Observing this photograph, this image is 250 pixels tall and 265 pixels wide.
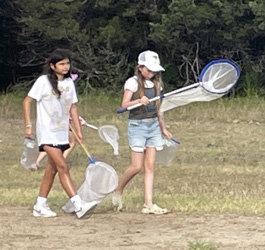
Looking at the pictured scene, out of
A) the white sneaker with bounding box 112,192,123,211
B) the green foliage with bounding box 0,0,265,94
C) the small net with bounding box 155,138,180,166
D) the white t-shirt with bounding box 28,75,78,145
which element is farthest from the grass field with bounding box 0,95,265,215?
the green foliage with bounding box 0,0,265,94

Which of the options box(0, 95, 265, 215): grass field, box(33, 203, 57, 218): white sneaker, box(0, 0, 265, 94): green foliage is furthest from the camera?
box(0, 0, 265, 94): green foliage

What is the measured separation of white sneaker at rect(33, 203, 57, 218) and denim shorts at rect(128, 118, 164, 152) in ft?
3.15

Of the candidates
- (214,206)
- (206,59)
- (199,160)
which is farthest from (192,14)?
(214,206)

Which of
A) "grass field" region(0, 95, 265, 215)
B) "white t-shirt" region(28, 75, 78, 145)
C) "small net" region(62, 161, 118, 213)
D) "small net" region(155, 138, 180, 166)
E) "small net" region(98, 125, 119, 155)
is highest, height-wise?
"white t-shirt" region(28, 75, 78, 145)

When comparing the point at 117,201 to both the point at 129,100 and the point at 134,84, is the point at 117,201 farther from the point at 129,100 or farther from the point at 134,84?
the point at 134,84

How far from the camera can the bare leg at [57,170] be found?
24.1ft

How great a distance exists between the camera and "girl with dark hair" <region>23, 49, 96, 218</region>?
7355 millimetres

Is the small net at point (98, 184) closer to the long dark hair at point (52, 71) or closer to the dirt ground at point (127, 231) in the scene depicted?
the dirt ground at point (127, 231)

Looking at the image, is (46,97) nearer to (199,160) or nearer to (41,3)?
(199,160)

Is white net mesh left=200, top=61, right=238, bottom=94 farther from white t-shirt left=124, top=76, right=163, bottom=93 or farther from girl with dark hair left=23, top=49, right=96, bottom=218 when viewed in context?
girl with dark hair left=23, top=49, right=96, bottom=218

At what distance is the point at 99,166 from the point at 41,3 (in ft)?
51.5

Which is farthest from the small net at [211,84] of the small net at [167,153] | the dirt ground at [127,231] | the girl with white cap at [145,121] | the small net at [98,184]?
the dirt ground at [127,231]

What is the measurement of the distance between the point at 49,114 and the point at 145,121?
91 cm

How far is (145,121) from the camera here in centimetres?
766
